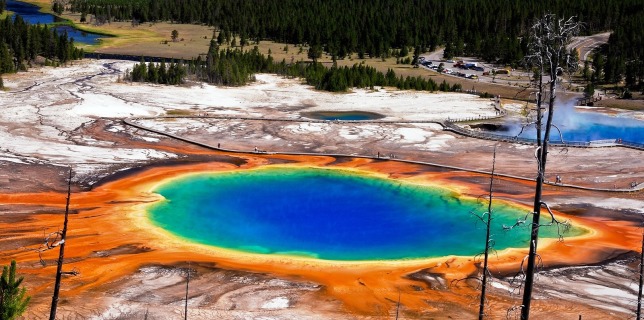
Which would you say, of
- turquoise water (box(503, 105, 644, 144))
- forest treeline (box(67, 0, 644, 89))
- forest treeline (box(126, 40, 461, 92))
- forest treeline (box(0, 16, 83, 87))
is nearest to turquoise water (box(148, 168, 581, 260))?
turquoise water (box(503, 105, 644, 144))

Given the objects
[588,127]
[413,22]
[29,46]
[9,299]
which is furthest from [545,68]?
[413,22]

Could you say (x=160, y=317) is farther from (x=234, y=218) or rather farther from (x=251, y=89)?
(x=251, y=89)

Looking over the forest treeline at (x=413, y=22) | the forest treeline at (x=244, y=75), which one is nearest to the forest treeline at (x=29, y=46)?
the forest treeline at (x=244, y=75)

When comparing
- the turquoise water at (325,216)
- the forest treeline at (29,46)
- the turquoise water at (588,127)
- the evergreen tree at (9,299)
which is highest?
the forest treeline at (29,46)

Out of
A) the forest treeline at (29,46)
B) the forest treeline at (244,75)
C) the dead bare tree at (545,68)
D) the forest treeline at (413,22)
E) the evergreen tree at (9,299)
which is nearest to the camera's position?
the dead bare tree at (545,68)

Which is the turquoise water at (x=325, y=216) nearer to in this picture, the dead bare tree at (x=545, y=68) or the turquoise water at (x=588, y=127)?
the turquoise water at (x=588, y=127)

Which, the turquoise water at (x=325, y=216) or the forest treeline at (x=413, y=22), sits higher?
the forest treeline at (x=413, y=22)
